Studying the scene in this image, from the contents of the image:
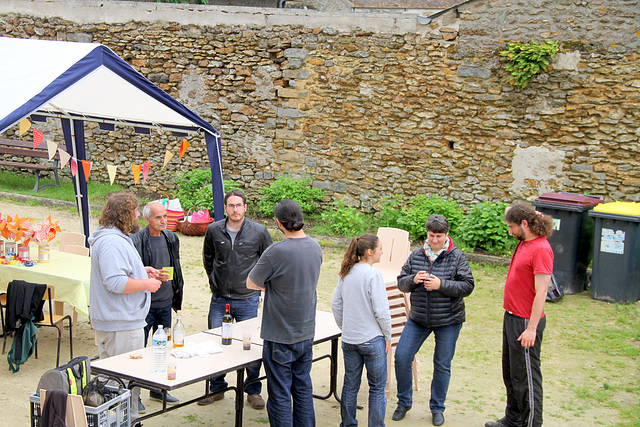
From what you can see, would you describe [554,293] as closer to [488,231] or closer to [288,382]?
[488,231]

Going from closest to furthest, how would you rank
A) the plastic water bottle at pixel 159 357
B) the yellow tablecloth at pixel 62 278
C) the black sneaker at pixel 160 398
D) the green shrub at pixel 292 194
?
the plastic water bottle at pixel 159 357, the black sneaker at pixel 160 398, the yellow tablecloth at pixel 62 278, the green shrub at pixel 292 194

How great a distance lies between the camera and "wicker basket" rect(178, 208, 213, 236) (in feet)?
34.2

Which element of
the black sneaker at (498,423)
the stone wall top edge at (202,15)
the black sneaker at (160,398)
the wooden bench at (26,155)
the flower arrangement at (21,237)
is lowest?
the black sneaker at (160,398)

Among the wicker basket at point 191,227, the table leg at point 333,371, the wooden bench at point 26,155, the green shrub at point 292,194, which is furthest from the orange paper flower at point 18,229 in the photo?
the wooden bench at point 26,155

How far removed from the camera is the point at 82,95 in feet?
23.8

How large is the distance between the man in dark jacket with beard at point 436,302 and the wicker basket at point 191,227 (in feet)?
20.2

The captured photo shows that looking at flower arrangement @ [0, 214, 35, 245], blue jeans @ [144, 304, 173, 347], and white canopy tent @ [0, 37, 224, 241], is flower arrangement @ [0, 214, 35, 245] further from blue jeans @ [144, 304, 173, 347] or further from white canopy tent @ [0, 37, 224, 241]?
blue jeans @ [144, 304, 173, 347]

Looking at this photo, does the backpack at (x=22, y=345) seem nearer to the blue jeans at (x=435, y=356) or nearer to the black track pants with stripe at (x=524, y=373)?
the blue jeans at (x=435, y=356)

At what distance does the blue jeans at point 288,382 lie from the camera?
403 cm

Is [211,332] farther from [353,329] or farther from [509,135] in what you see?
[509,135]

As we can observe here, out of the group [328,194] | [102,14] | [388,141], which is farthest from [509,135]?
[102,14]

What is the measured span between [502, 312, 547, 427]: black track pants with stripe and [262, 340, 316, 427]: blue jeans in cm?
139

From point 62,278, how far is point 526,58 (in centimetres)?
726

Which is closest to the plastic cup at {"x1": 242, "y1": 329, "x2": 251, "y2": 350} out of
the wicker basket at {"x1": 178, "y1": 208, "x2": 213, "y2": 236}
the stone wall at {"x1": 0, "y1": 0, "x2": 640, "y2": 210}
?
the wicker basket at {"x1": 178, "y1": 208, "x2": 213, "y2": 236}
